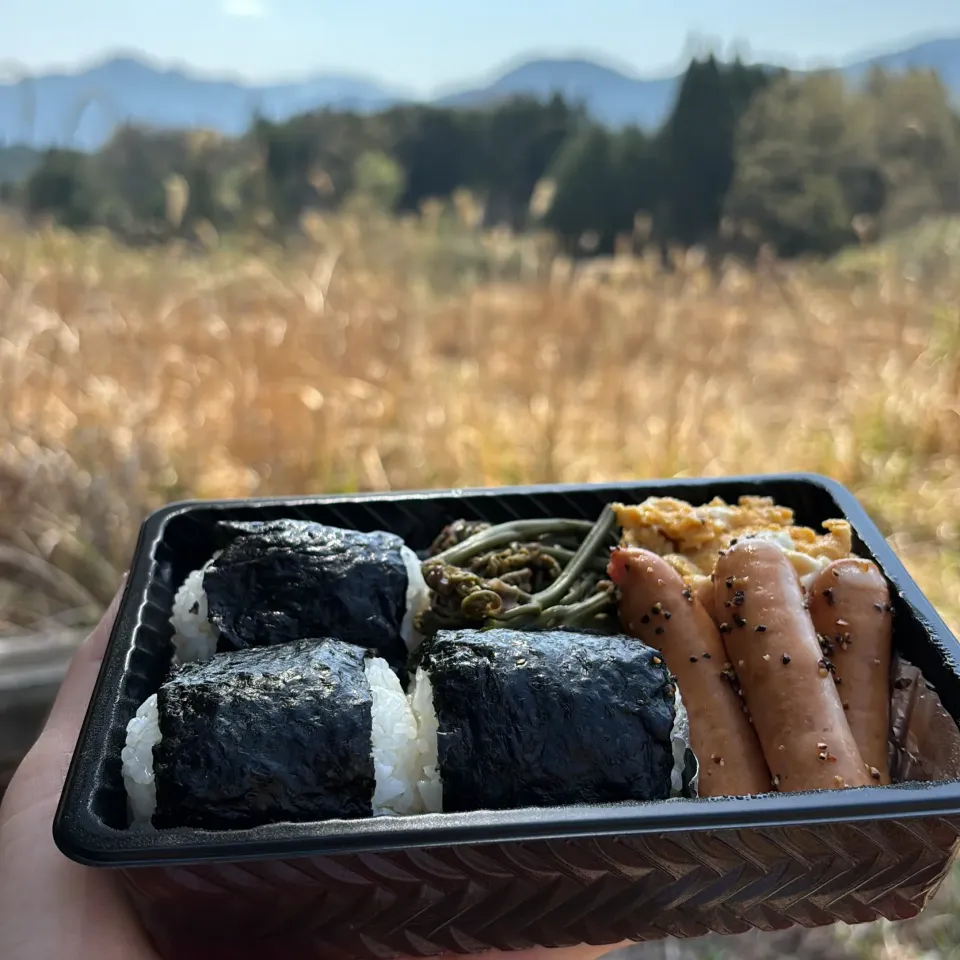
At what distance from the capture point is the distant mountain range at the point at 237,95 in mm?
4461

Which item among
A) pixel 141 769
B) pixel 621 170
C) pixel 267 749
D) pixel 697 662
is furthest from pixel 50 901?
pixel 621 170

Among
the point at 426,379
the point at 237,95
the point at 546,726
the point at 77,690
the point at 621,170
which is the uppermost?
the point at 237,95

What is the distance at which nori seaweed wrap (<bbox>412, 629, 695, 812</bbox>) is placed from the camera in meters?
1.65

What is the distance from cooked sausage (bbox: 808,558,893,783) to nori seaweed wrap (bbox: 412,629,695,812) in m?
0.42

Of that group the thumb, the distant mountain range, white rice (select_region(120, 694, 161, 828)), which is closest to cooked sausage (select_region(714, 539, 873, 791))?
white rice (select_region(120, 694, 161, 828))

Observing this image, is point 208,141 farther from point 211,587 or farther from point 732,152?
point 211,587

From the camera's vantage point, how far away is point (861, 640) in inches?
77.5

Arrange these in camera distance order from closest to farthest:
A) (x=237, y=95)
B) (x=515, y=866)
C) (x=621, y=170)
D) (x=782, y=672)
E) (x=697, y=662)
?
1. (x=515, y=866)
2. (x=782, y=672)
3. (x=697, y=662)
4. (x=237, y=95)
5. (x=621, y=170)

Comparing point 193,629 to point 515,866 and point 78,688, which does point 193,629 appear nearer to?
point 78,688

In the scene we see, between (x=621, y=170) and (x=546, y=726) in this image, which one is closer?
(x=546, y=726)

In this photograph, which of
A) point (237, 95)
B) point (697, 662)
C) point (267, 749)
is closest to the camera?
point (267, 749)

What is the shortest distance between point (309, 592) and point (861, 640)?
129 cm

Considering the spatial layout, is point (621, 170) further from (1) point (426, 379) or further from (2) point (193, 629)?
(2) point (193, 629)

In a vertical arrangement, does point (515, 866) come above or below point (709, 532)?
below
